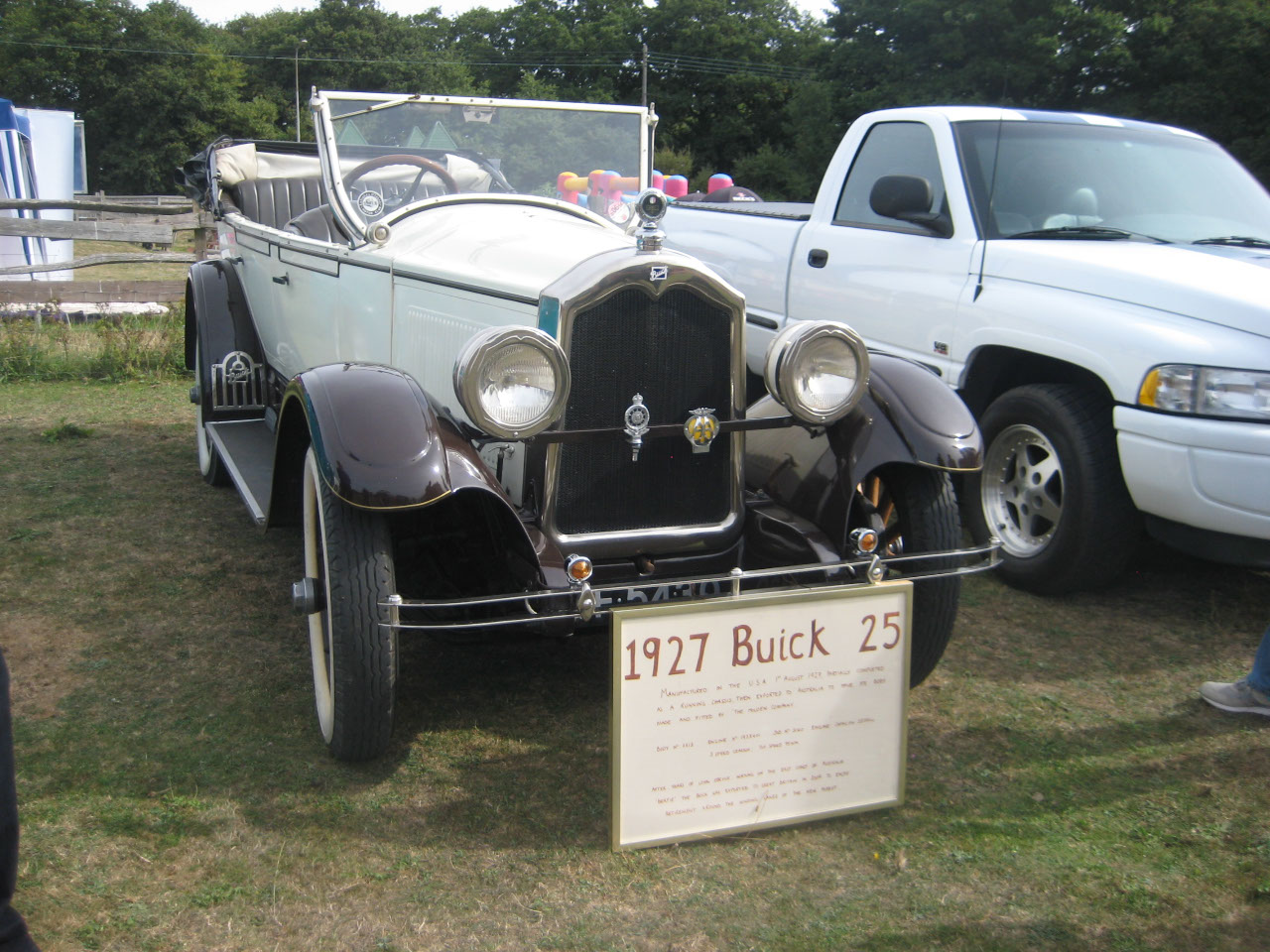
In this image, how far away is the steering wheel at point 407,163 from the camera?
4203mm

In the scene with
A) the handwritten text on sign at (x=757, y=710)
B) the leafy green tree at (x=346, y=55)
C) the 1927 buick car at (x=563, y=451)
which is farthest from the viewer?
the leafy green tree at (x=346, y=55)

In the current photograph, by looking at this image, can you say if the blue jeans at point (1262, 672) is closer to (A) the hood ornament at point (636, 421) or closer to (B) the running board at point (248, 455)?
(A) the hood ornament at point (636, 421)

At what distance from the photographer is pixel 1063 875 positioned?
2533 mm

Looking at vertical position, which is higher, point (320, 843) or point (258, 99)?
point (258, 99)

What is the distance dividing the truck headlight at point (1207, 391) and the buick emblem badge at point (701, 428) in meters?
1.76

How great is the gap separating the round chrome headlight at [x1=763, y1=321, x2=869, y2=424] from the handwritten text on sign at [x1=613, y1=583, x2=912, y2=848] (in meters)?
0.68

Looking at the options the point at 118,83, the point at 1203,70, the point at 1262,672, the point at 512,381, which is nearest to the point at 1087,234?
the point at 1262,672

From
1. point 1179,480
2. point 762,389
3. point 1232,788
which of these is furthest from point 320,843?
point 1179,480

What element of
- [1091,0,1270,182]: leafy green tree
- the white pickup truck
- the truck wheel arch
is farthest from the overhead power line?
the truck wheel arch

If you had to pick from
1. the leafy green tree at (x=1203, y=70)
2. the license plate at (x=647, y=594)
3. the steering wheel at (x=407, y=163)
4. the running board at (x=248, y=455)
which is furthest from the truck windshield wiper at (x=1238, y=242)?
the leafy green tree at (x=1203, y=70)

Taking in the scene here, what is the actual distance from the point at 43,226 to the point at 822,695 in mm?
9691

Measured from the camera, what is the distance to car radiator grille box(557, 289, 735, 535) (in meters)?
2.98

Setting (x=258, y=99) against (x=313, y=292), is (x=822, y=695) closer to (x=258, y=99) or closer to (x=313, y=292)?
(x=313, y=292)

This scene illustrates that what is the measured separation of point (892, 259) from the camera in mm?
5012
